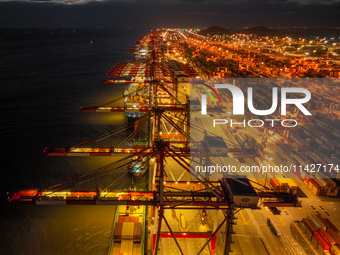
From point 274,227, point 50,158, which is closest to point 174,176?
point 274,227

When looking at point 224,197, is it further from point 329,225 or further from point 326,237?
point 329,225

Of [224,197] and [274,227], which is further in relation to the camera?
[274,227]

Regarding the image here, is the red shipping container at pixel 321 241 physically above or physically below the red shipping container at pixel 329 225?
below

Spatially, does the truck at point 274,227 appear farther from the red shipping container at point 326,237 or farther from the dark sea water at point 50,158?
the dark sea water at point 50,158

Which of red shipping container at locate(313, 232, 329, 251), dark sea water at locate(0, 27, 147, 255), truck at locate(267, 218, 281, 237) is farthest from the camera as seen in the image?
dark sea water at locate(0, 27, 147, 255)

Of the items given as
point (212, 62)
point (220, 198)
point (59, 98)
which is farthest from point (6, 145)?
point (212, 62)

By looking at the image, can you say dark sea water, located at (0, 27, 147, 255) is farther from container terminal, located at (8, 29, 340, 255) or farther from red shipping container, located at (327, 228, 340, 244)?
red shipping container, located at (327, 228, 340, 244)

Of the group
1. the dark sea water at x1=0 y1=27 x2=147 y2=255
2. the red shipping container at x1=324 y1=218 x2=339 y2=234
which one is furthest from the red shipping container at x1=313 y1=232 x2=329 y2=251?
the dark sea water at x1=0 y1=27 x2=147 y2=255

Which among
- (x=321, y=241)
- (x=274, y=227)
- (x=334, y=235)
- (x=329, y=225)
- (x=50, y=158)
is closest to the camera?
(x=321, y=241)

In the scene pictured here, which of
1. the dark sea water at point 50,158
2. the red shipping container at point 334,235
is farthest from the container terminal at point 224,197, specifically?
the dark sea water at point 50,158
